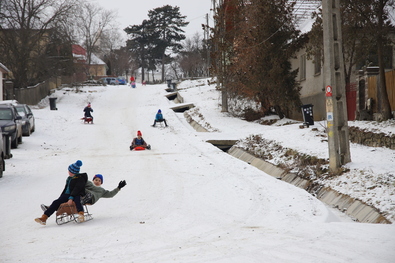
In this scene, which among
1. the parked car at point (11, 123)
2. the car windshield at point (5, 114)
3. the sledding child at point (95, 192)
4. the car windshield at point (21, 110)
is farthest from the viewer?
the car windshield at point (21, 110)

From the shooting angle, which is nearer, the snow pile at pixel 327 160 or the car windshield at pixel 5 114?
the snow pile at pixel 327 160

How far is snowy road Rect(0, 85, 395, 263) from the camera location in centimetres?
706

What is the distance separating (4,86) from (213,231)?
35.4 metres

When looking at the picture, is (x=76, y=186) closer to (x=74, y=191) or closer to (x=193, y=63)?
(x=74, y=191)

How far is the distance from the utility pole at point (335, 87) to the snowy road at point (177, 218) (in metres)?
1.79

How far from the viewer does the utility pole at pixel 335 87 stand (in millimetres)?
13344

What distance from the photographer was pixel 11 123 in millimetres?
21844

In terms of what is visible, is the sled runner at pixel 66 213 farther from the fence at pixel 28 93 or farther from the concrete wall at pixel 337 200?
the fence at pixel 28 93

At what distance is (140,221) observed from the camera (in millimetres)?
9438

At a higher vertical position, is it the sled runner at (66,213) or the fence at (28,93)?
the fence at (28,93)

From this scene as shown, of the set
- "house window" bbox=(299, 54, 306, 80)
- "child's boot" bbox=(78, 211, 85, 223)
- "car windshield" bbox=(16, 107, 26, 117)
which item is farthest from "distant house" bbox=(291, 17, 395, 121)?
"car windshield" bbox=(16, 107, 26, 117)

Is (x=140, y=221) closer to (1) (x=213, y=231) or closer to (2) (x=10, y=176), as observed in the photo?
(1) (x=213, y=231)

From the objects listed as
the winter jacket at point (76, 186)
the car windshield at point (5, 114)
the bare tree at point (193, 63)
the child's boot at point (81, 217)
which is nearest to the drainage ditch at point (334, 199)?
the child's boot at point (81, 217)

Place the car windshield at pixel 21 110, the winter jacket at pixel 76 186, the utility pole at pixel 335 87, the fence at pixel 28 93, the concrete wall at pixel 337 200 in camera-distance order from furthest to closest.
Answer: the fence at pixel 28 93 < the car windshield at pixel 21 110 < the utility pole at pixel 335 87 < the concrete wall at pixel 337 200 < the winter jacket at pixel 76 186
